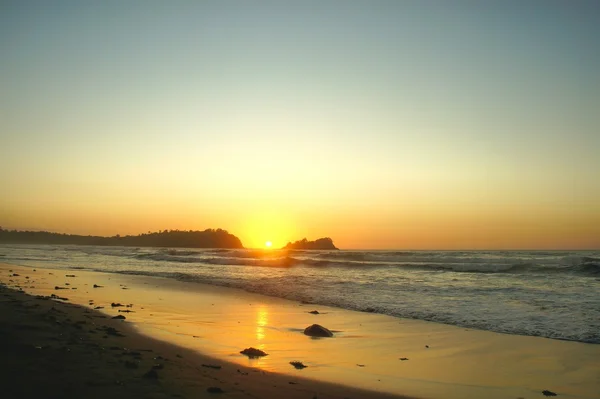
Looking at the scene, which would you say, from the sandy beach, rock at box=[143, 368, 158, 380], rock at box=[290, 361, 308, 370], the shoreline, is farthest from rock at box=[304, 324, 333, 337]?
rock at box=[143, 368, 158, 380]

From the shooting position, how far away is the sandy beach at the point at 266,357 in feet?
21.0

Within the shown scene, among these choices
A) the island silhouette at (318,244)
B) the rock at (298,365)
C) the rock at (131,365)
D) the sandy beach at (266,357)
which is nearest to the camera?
the sandy beach at (266,357)

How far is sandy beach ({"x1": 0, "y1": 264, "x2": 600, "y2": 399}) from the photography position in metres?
6.40

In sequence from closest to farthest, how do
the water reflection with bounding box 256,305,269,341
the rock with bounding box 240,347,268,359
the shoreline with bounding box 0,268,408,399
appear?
the shoreline with bounding box 0,268,408,399, the rock with bounding box 240,347,268,359, the water reflection with bounding box 256,305,269,341

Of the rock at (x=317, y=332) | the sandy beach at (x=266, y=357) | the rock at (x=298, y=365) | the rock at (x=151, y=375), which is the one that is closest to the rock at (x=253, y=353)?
the sandy beach at (x=266, y=357)

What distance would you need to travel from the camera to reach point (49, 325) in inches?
371

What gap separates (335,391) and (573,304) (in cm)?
1444

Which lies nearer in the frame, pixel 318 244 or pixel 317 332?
pixel 317 332

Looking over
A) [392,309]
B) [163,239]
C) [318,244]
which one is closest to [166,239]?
[163,239]

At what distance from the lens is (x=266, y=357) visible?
9086 millimetres

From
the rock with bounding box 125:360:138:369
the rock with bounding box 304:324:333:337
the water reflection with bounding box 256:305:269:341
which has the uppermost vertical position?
the rock with bounding box 125:360:138:369

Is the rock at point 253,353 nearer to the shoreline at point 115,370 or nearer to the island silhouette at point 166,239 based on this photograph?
the shoreline at point 115,370

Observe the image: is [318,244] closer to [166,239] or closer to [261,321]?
[166,239]

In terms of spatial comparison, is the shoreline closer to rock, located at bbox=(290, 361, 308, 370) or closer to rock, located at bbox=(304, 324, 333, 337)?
rock, located at bbox=(290, 361, 308, 370)
